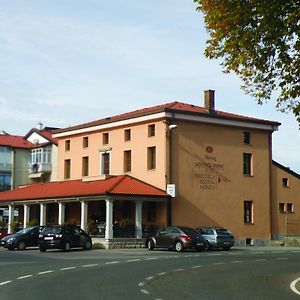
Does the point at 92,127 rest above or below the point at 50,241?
above

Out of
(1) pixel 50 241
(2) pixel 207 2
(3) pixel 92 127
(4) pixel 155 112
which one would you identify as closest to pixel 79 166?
(3) pixel 92 127

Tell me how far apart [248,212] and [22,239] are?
1780 cm

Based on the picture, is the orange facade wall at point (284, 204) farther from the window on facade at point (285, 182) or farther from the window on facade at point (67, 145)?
the window on facade at point (67, 145)

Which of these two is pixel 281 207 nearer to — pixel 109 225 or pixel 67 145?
pixel 109 225

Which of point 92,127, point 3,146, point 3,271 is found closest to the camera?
point 3,271

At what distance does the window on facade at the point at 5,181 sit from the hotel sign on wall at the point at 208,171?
36.0 meters

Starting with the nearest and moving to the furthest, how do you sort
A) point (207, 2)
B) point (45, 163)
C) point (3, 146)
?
point (207, 2) < point (45, 163) < point (3, 146)

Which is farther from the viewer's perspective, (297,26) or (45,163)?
(45,163)

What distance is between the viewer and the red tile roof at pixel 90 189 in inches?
1576

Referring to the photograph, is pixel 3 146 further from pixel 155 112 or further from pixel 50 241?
pixel 50 241

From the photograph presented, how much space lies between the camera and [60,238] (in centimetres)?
3334

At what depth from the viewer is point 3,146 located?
72.8 metres

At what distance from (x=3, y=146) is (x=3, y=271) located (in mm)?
54598

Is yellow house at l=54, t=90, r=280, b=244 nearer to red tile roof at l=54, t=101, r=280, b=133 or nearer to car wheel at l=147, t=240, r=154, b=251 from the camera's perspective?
red tile roof at l=54, t=101, r=280, b=133
